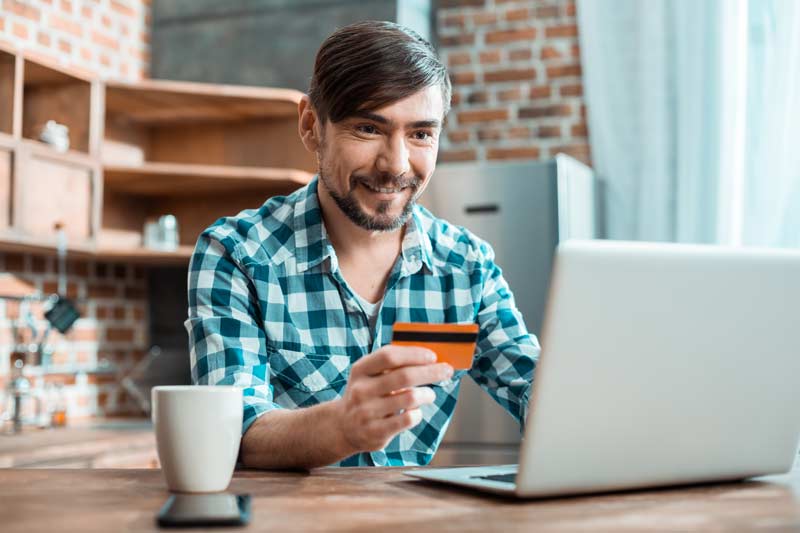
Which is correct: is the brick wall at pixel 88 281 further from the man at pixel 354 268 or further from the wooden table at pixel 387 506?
the wooden table at pixel 387 506

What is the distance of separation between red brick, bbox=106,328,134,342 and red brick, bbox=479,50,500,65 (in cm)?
177

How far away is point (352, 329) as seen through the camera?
1642 mm

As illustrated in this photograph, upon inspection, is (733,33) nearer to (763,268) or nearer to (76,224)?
(76,224)

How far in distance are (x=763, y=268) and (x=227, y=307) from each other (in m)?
0.82

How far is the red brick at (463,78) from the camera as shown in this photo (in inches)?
153

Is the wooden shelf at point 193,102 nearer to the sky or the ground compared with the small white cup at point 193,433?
nearer to the sky

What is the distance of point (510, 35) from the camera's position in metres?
3.84

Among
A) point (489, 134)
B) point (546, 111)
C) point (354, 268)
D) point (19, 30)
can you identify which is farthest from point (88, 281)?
point (354, 268)

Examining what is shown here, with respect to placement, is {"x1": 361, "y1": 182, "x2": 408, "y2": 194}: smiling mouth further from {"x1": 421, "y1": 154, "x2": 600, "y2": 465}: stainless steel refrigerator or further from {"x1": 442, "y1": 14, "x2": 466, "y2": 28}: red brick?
{"x1": 442, "y1": 14, "x2": 466, "y2": 28}: red brick

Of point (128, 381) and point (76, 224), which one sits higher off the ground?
point (76, 224)

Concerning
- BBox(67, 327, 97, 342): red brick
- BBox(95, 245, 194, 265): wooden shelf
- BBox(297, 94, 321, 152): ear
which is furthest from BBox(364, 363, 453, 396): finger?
BBox(67, 327, 97, 342): red brick

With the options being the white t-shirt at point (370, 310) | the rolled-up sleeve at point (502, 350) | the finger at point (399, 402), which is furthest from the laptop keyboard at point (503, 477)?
the white t-shirt at point (370, 310)

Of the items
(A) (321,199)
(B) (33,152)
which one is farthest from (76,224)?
(A) (321,199)

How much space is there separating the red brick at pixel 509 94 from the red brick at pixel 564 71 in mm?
143
